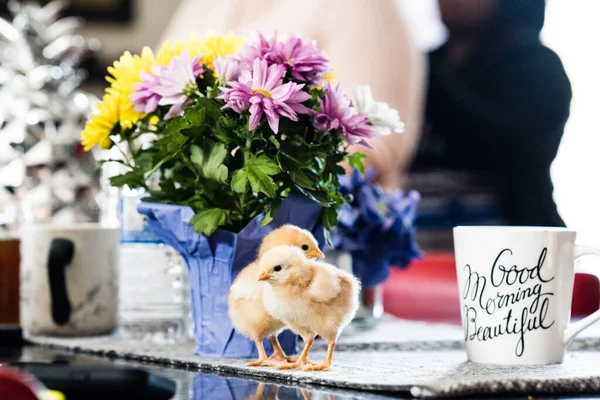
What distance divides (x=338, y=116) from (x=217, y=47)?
0.13 m

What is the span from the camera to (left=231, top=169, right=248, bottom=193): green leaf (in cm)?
62

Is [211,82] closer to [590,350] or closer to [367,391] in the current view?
[367,391]

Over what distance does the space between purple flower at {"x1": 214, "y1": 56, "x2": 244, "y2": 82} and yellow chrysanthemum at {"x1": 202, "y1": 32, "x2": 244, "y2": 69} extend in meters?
0.04

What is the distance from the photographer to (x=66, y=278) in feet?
2.78


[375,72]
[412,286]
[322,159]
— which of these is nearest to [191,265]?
[322,159]

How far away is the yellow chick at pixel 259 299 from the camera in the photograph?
0.60 m

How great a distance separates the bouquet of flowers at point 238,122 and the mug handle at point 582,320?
0.18 metres

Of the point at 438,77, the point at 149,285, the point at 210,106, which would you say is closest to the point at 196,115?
the point at 210,106

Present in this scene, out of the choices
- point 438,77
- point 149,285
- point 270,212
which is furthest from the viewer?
point 438,77

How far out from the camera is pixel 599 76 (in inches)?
85.0

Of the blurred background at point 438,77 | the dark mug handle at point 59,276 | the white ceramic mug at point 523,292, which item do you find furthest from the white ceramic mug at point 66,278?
the blurred background at point 438,77

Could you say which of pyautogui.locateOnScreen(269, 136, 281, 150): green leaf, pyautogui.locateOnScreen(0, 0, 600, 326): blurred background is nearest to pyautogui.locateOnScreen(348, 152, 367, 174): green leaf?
pyautogui.locateOnScreen(269, 136, 281, 150): green leaf

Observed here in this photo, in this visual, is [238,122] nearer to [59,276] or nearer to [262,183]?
[262,183]

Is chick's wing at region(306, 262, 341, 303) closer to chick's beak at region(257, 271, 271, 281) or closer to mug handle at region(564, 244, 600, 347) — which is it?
chick's beak at region(257, 271, 271, 281)
